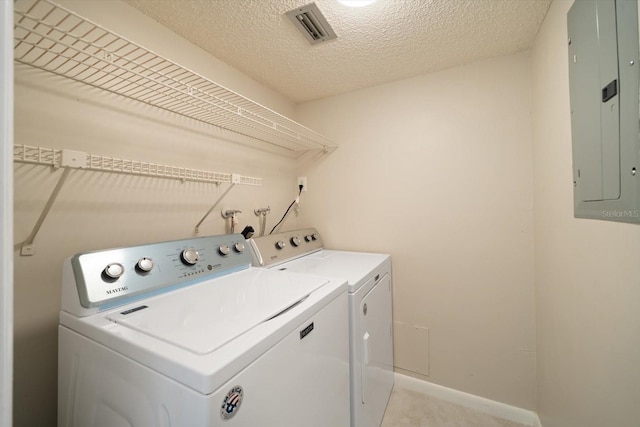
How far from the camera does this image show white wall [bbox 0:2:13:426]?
13.5 inches

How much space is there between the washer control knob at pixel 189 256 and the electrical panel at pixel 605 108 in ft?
4.79

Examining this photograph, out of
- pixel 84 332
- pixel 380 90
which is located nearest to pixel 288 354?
pixel 84 332

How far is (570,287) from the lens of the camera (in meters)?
1.02

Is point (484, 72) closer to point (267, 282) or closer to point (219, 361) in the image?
point (267, 282)

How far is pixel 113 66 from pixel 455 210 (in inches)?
77.8

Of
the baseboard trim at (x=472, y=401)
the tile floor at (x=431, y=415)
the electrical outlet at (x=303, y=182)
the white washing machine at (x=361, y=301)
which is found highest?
the electrical outlet at (x=303, y=182)

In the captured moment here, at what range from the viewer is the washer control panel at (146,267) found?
2.52ft

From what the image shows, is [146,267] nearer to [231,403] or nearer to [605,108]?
[231,403]

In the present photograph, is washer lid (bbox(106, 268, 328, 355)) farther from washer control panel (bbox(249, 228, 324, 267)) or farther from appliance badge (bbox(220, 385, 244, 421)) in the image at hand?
washer control panel (bbox(249, 228, 324, 267))

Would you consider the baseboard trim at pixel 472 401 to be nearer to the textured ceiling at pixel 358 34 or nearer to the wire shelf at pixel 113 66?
the wire shelf at pixel 113 66

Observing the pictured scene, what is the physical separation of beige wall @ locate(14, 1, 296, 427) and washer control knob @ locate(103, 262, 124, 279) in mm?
315

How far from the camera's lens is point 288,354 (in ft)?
2.33

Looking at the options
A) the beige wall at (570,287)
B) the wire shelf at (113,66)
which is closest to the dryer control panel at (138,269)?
the wire shelf at (113,66)

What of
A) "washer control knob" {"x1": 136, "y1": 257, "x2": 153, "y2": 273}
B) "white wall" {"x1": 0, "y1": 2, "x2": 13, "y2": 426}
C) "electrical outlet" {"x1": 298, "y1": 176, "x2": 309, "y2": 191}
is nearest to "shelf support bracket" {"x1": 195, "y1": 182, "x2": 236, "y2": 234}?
"washer control knob" {"x1": 136, "y1": 257, "x2": 153, "y2": 273}
